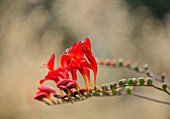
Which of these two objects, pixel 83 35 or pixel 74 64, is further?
pixel 83 35

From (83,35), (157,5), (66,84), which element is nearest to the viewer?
(66,84)

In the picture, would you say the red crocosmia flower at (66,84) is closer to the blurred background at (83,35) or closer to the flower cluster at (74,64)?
the flower cluster at (74,64)

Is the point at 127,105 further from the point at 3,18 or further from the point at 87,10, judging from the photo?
the point at 3,18

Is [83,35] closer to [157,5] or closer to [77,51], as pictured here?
[157,5]

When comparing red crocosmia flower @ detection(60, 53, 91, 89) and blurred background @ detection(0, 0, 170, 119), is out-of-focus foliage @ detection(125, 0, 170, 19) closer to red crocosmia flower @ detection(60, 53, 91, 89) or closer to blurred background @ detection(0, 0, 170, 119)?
blurred background @ detection(0, 0, 170, 119)

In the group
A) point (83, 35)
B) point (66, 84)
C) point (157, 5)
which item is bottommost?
point (66, 84)

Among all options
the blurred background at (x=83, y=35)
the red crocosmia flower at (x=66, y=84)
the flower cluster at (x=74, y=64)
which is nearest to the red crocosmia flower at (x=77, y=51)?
the flower cluster at (x=74, y=64)

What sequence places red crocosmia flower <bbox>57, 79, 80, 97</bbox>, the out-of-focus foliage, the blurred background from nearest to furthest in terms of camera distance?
red crocosmia flower <bbox>57, 79, 80, 97</bbox>
the blurred background
the out-of-focus foliage

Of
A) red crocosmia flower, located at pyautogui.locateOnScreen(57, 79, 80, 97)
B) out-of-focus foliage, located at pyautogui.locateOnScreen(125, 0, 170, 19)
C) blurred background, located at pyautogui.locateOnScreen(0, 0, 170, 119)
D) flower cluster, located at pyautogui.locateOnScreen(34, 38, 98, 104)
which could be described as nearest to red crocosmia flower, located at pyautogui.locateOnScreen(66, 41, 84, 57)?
flower cluster, located at pyautogui.locateOnScreen(34, 38, 98, 104)

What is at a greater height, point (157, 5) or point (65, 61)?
point (157, 5)

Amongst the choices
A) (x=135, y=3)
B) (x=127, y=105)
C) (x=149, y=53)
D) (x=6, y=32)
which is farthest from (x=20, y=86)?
(x=135, y=3)

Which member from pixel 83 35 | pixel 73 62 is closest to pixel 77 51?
pixel 73 62
